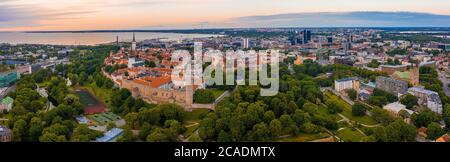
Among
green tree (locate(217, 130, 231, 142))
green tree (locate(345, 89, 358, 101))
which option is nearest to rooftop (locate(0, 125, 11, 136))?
green tree (locate(217, 130, 231, 142))

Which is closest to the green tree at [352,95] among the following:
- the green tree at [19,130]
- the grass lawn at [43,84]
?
the green tree at [19,130]

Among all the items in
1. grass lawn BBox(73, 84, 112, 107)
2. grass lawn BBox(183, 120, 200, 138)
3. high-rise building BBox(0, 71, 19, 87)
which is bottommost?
grass lawn BBox(183, 120, 200, 138)

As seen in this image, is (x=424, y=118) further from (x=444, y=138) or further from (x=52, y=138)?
(x=52, y=138)

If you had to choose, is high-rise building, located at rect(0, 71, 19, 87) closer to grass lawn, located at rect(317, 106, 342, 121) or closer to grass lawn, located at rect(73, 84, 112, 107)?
grass lawn, located at rect(73, 84, 112, 107)

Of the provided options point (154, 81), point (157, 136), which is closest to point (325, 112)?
point (157, 136)

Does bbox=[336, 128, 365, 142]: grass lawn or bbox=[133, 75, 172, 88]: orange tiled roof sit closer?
bbox=[336, 128, 365, 142]: grass lawn
